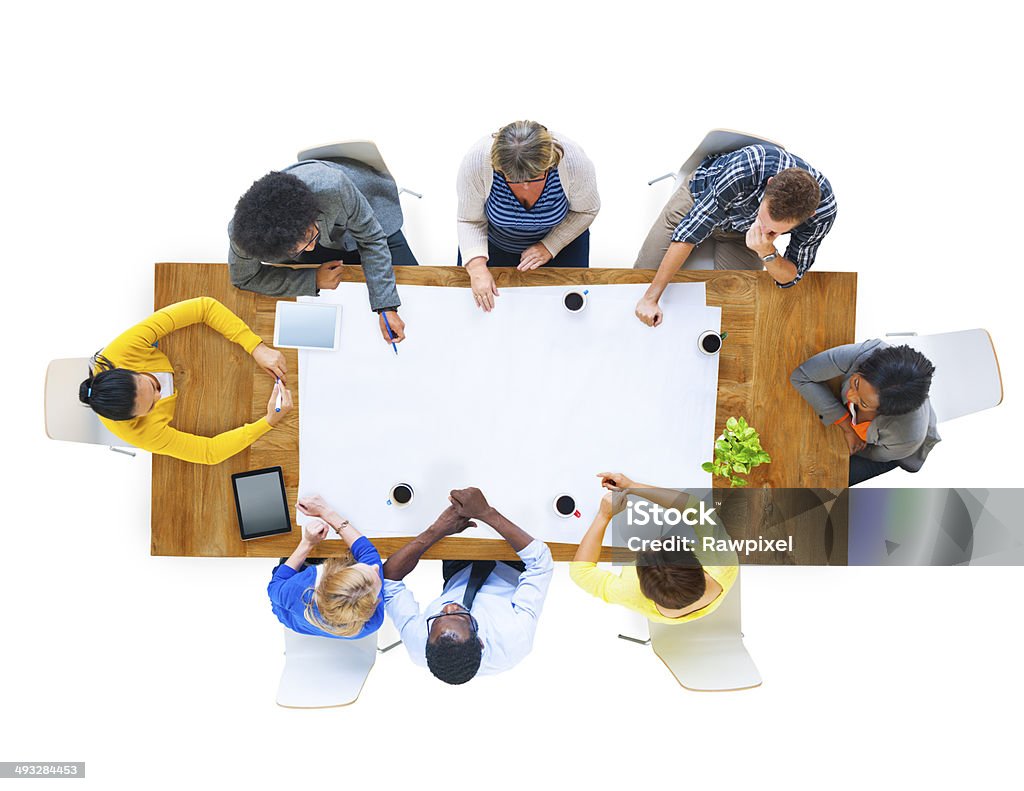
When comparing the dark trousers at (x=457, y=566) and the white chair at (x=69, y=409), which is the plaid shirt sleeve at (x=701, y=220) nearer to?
the dark trousers at (x=457, y=566)

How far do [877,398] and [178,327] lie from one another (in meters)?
2.17

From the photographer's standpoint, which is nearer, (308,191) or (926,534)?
(308,191)

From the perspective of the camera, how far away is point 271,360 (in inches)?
85.3

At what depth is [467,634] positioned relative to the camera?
1950 millimetres

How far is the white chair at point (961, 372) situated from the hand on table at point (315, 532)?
198 cm

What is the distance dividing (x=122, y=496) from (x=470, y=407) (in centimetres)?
151

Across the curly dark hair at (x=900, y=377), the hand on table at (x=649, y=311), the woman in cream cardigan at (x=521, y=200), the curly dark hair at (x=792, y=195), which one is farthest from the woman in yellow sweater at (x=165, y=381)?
the curly dark hair at (x=900, y=377)

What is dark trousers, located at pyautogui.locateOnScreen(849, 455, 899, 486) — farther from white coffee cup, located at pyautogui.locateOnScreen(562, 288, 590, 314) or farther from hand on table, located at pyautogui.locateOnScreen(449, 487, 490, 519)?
hand on table, located at pyautogui.locateOnScreen(449, 487, 490, 519)

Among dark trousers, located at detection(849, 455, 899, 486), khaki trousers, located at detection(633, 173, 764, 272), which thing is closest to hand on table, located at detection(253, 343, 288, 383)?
khaki trousers, located at detection(633, 173, 764, 272)

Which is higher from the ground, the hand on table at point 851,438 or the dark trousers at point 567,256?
the dark trousers at point 567,256

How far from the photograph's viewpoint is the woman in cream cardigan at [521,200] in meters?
1.84

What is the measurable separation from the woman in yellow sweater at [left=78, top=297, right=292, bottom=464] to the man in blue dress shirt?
631 millimetres

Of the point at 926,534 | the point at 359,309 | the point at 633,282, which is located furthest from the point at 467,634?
the point at 926,534

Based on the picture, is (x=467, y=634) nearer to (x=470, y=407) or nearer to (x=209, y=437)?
(x=470, y=407)
